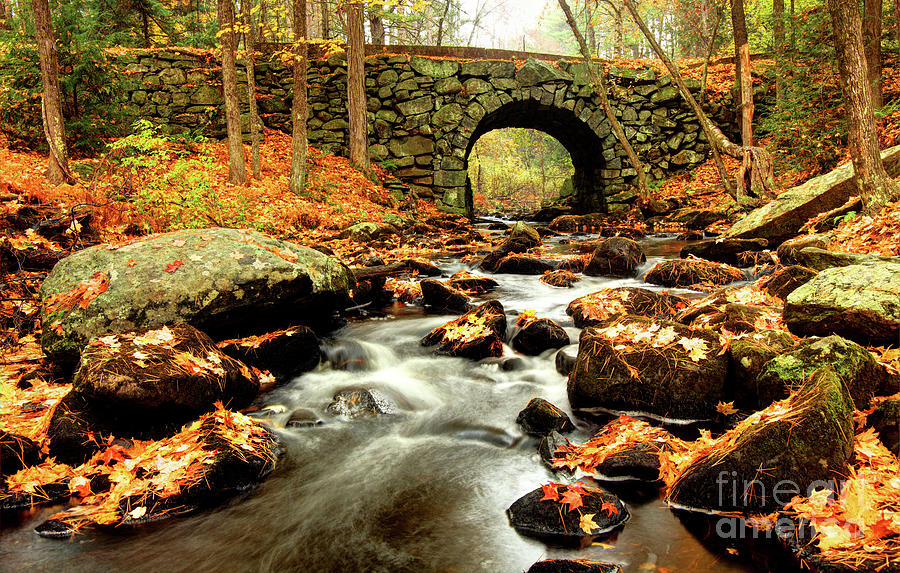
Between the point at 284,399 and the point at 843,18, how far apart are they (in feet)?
24.2

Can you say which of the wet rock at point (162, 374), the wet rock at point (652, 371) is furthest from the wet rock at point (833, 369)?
the wet rock at point (162, 374)

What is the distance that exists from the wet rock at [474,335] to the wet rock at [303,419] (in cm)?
157

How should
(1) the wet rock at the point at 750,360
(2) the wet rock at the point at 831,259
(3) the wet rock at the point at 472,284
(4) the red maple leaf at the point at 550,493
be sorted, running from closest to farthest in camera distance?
(4) the red maple leaf at the point at 550,493, (1) the wet rock at the point at 750,360, (2) the wet rock at the point at 831,259, (3) the wet rock at the point at 472,284

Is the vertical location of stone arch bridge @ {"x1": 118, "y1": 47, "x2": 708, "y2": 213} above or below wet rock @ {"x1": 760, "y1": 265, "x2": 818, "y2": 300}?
above

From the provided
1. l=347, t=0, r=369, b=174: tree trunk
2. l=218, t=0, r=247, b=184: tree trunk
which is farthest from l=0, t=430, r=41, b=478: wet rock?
l=347, t=0, r=369, b=174: tree trunk

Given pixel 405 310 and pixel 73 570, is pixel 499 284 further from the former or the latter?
pixel 73 570

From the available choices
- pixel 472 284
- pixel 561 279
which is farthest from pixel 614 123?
pixel 472 284

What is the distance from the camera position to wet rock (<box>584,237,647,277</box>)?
7844 mm

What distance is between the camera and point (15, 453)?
282cm

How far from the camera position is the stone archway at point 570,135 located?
1598 cm

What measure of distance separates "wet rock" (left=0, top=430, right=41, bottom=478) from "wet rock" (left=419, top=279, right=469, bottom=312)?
4197mm

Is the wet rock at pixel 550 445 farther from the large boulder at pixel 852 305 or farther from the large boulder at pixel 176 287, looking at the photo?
the large boulder at pixel 176 287

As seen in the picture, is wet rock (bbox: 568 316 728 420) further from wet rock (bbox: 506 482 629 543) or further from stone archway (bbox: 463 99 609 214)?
stone archway (bbox: 463 99 609 214)

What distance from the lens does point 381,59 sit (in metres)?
15.1
